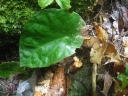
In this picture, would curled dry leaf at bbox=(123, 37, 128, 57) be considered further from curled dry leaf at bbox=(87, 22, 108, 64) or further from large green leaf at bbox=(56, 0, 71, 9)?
large green leaf at bbox=(56, 0, 71, 9)

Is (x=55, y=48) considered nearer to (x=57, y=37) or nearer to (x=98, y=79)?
(x=57, y=37)

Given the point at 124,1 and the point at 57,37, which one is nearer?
the point at 57,37

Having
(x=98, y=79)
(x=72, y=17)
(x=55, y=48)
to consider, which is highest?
(x=72, y=17)

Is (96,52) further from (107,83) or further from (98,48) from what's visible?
(107,83)

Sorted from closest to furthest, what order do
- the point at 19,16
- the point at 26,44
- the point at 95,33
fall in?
the point at 26,44 → the point at 19,16 → the point at 95,33

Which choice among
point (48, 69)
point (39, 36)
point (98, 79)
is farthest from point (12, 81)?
point (98, 79)

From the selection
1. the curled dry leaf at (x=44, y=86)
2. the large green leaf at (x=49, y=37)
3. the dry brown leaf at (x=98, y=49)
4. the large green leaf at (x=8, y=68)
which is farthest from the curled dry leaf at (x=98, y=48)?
the large green leaf at (x=8, y=68)

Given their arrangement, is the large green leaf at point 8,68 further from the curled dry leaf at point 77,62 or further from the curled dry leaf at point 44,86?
the curled dry leaf at point 77,62
